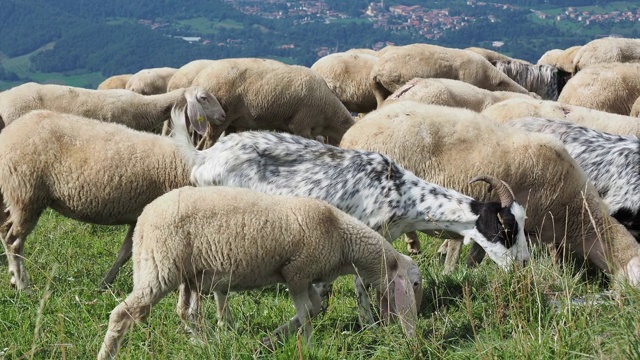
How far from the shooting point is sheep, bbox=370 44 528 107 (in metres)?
12.4

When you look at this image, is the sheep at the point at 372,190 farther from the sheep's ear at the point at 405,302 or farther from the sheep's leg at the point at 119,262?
the sheep's leg at the point at 119,262

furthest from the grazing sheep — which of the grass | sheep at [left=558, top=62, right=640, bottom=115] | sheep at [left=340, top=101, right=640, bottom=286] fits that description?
the grass

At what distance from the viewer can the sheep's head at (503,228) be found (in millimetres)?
5602

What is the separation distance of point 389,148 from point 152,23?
163 metres

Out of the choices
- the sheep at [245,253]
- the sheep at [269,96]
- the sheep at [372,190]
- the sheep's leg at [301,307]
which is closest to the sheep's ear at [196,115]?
the sheep at [269,96]

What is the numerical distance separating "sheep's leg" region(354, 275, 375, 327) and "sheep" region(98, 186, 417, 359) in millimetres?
109

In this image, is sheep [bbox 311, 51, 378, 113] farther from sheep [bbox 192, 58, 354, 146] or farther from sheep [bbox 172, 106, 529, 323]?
sheep [bbox 172, 106, 529, 323]

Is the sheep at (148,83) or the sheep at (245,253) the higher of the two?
the sheep at (245,253)

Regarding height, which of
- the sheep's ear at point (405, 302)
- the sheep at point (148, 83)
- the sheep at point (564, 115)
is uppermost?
the sheep's ear at point (405, 302)

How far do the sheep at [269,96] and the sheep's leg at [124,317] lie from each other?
6.51 m

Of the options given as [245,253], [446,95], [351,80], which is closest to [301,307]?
[245,253]

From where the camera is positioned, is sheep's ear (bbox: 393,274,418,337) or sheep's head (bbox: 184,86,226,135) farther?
sheep's head (bbox: 184,86,226,135)

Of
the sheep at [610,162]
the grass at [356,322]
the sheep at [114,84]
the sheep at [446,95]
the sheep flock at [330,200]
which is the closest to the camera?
the grass at [356,322]

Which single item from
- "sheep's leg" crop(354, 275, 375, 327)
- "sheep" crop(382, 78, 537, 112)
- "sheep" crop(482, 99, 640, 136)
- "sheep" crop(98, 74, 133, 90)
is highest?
"sheep's leg" crop(354, 275, 375, 327)
